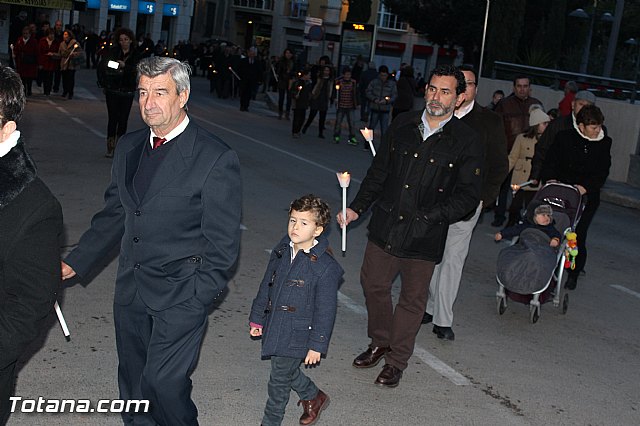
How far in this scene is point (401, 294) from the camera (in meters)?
6.74

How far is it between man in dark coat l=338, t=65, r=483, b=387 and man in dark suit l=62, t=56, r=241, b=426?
210 cm

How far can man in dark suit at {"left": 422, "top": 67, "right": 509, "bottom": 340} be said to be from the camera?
301 inches

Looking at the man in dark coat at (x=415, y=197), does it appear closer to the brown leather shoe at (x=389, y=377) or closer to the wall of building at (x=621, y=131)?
the brown leather shoe at (x=389, y=377)

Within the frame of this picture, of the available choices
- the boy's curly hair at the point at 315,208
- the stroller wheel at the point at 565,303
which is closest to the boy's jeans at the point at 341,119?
the stroller wheel at the point at 565,303

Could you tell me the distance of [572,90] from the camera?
16.8m

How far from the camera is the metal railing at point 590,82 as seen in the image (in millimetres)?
21375

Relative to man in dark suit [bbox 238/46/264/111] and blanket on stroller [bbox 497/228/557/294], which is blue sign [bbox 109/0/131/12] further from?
blanket on stroller [bbox 497/228/557/294]

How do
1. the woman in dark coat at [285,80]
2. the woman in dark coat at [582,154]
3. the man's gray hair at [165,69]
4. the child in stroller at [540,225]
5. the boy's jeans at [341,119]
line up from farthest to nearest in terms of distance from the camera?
the woman in dark coat at [285,80] < the boy's jeans at [341,119] < the woman in dark coat at [582,154] < the child in stroller at [540,225] < the man's gray hair at [165,69]

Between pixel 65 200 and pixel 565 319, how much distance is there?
612cm

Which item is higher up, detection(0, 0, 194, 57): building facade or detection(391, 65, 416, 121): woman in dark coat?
detection(0, 0, 194, 57): building facade

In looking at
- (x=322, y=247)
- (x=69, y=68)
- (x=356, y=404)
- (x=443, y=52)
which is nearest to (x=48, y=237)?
(x=322, y=247)

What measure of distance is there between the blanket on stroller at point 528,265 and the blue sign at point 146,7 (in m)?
58.6

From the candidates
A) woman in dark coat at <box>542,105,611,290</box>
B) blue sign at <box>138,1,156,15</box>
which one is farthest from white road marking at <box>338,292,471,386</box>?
blue sign at <box>138,1,156,15</box>

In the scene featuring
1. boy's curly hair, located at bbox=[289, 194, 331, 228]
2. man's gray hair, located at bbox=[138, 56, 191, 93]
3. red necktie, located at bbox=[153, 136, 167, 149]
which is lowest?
boy's curly hair, located at bbox=[289, 194, 331, 228]
